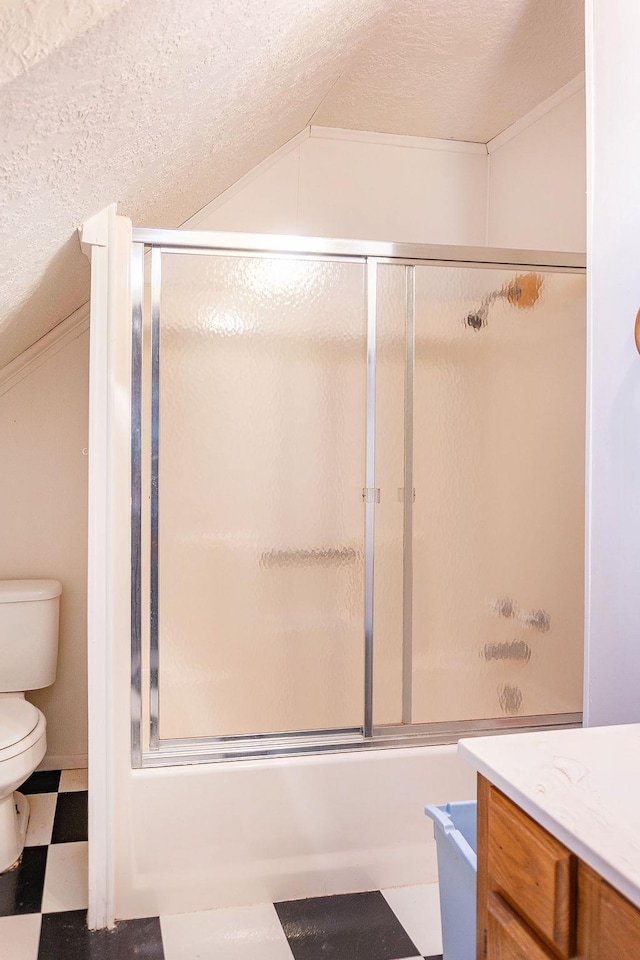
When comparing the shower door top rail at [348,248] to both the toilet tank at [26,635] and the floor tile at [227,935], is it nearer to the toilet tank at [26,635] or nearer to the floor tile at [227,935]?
the toilet tank at [26,635]

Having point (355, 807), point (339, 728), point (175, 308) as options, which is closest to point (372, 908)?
point (355, 807)

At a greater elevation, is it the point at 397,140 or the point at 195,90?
the point at 397,140

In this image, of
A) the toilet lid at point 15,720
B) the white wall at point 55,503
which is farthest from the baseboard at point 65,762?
the toilet lid at point 15,720

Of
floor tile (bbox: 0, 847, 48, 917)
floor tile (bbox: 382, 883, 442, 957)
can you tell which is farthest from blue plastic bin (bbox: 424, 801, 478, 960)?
floor tile (bbox: 0, 847, 48, 917)

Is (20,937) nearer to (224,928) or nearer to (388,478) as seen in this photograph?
(224,928)

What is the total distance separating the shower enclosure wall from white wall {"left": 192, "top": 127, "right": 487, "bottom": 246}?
770 mm

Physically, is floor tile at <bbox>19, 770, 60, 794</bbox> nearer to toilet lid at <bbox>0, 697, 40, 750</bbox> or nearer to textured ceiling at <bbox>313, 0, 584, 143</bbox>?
toilet lid at <bbox>0, 697, 40, 750</bbox>

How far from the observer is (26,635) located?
96.6 inches

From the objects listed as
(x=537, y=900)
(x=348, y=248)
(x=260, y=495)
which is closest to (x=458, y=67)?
(x=348, y=248)

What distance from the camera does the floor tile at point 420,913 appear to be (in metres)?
1.76

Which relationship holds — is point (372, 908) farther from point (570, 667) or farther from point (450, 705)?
point (570, 667)

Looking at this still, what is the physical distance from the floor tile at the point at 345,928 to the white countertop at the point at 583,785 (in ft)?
3.22

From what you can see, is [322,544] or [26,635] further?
[26,635]

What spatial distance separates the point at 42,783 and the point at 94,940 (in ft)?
3.06
